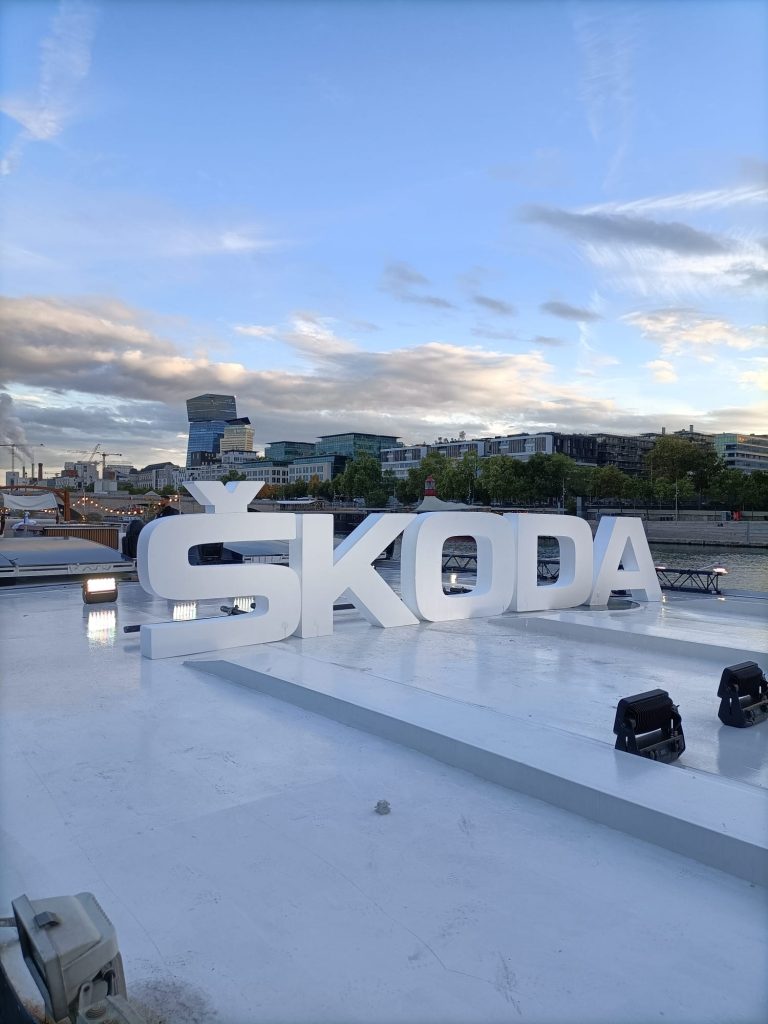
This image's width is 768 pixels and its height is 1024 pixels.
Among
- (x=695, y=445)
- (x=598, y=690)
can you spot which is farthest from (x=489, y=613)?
(x=695, y=445)

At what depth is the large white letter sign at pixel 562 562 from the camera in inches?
595

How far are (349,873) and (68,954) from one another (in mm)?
1861

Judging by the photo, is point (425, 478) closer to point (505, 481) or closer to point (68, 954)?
point (505, 481)

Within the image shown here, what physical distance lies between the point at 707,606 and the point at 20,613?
15.7 m

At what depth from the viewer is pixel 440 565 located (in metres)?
13.6

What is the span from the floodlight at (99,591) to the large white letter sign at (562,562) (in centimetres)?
942

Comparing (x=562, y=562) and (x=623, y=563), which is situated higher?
(x=562, y=562)

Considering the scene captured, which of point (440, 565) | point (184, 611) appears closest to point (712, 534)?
point (440, 565)

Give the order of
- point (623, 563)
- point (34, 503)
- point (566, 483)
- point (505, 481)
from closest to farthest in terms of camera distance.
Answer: point (623, 563)
point (34, 503)
point (505, 481)
point (566, 483)

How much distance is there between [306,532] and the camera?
1208cm

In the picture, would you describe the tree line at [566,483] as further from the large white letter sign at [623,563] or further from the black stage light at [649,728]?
the black stage light at [649,728]

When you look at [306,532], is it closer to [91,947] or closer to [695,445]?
[91,947]

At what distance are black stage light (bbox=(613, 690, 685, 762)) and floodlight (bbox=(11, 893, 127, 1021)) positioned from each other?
4391mm

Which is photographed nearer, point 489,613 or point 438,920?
point 438,920
